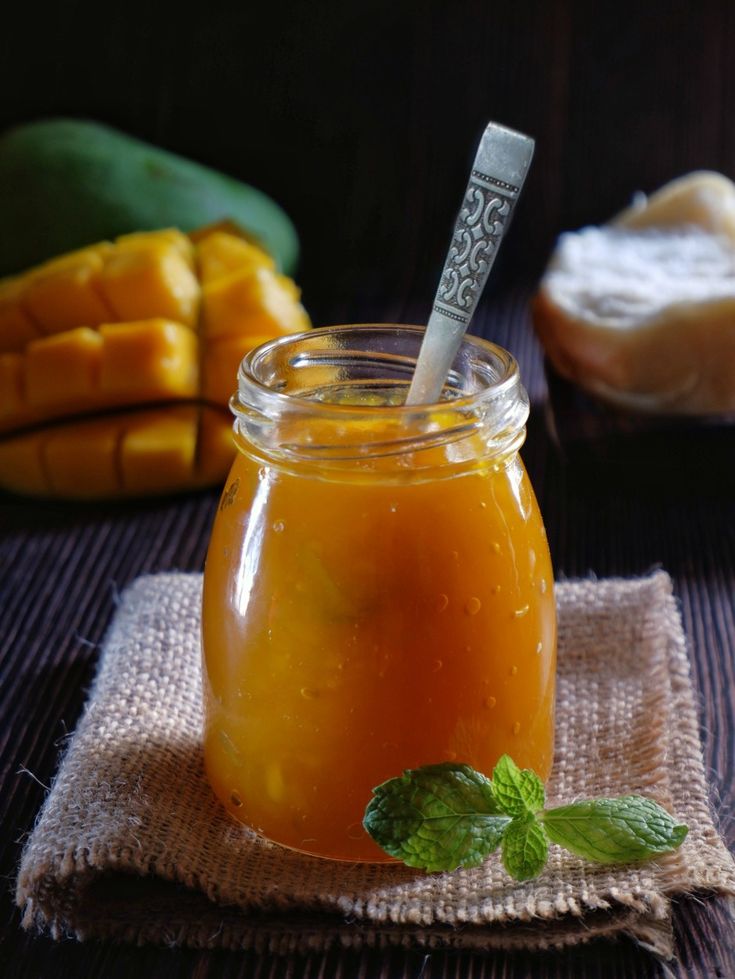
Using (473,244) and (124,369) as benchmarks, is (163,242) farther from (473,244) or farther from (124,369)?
(473,244)

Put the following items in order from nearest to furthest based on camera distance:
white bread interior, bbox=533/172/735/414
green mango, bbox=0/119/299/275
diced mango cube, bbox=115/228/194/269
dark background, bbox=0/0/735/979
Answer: white bread interior, bbox=533/172/735/414
diced mango cube, bbox=115/228/194/269
green mango, bbox=0/119/299/275
dark background, bbox=0/0/735/979

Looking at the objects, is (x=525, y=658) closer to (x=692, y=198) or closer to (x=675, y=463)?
(x=675, y=463)

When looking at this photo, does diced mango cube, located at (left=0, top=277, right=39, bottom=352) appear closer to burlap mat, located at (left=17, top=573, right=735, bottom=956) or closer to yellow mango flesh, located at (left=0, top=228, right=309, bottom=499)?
yellow mango flesh, located at (left=0, top=228, right=309, bottom=499)

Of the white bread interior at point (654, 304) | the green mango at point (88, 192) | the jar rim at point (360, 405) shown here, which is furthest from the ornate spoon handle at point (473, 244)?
the green mango at point (88, 192)

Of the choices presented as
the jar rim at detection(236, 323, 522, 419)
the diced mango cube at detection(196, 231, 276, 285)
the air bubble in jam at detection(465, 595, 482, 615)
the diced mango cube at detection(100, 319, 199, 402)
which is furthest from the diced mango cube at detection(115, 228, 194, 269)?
the air bubble in jam at detection(465, 595, 482, 615)

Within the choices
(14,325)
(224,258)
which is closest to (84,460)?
(14,325)

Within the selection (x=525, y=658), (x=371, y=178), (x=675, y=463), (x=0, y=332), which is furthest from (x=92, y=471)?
(x=371, y=178)
